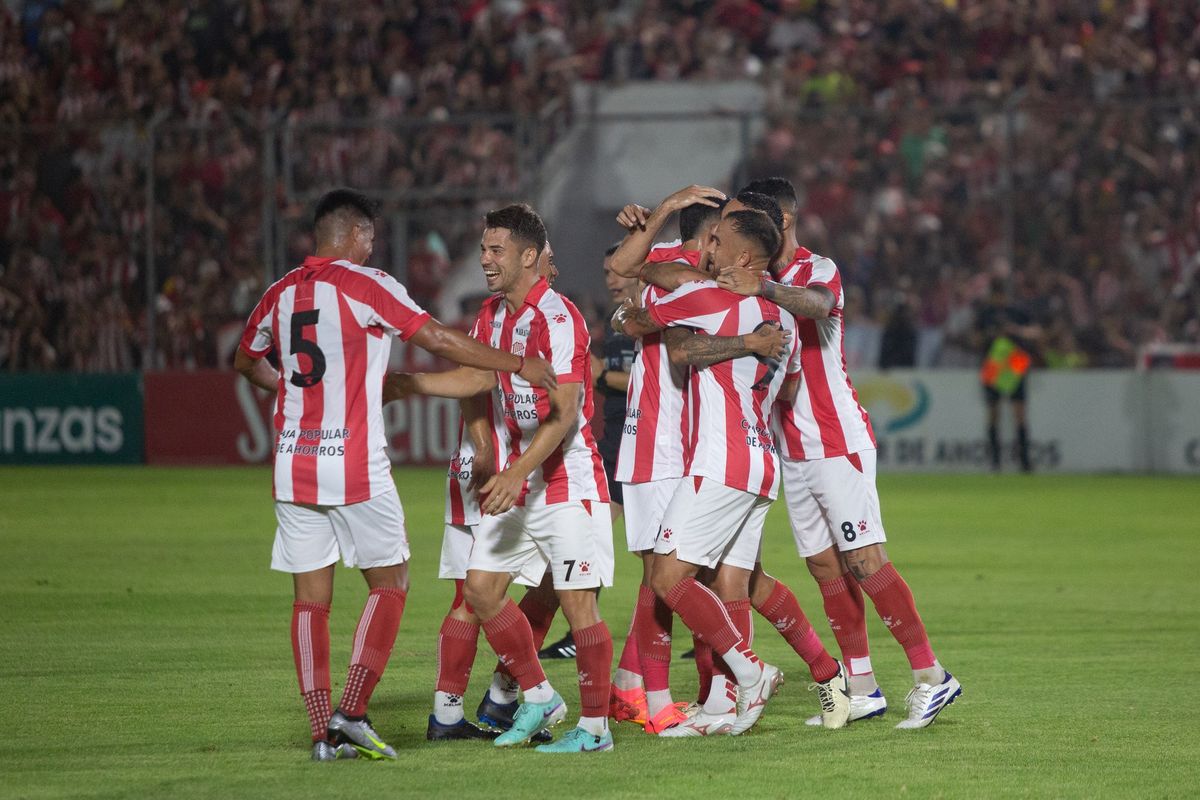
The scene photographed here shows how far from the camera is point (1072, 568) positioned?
40.7ft

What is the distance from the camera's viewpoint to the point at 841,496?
23.3 ft

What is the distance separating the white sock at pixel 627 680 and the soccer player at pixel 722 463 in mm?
467

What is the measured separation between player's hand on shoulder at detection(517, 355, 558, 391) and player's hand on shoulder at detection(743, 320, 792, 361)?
2.69ft

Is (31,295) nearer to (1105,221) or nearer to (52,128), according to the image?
(52,128)

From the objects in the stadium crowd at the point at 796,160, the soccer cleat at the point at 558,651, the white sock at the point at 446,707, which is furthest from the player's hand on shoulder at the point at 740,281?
the stadium crowd at the point at 796,160

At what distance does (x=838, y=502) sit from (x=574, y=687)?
163 cm

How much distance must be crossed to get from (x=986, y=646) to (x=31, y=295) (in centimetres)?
1568

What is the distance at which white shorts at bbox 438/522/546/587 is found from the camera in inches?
261

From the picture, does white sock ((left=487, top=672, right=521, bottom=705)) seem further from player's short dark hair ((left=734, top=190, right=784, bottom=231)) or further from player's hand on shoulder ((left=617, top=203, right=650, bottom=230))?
player's short dark hair ((left=734, top=190, right=784, bottom=231))

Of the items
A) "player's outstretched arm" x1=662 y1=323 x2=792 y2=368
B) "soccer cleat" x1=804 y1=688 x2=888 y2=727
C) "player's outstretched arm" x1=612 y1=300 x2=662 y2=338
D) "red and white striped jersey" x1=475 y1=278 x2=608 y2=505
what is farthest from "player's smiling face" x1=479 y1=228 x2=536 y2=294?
"soccer cleat" x1=804 y1=688 x2=888 y2=727

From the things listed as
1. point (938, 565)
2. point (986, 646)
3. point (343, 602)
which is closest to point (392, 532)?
point (986, 646)

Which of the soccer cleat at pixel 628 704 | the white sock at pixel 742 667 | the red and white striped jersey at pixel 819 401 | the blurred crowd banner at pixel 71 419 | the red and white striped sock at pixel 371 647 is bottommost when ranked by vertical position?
the blurred crowd banner at pixel 71 419

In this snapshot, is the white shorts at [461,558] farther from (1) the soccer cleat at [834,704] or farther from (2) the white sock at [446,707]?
(1) the soccer cleat at [834,704]

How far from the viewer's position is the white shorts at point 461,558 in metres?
6.64
